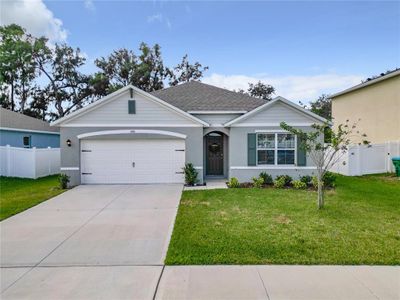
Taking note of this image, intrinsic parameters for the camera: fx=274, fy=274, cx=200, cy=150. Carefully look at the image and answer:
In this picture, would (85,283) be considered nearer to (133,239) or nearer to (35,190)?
(133,239)

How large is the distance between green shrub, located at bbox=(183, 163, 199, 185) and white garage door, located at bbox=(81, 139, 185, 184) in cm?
50

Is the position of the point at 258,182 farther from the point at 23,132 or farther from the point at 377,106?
the point at 23,132

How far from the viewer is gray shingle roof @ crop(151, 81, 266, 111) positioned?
14594 mm

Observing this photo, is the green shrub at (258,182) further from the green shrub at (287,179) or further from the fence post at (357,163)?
the fence post at (357,163)

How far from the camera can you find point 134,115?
42.6 feet

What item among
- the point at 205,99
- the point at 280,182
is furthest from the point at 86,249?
the point at 205,99

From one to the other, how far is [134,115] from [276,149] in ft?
22.7

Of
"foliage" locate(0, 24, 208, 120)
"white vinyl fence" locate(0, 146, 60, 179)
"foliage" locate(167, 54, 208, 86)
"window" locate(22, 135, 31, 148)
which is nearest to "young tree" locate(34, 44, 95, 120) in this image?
"foliage" locate(0, 24, 208, 120)

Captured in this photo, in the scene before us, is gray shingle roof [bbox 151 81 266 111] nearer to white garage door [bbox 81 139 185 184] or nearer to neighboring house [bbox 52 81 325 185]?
neighboring house [bbox 52 81 325 185]

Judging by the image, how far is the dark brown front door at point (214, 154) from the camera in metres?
15.3

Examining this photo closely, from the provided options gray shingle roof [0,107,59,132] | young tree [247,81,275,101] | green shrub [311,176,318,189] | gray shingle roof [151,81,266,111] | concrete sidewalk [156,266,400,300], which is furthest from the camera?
young tree [247,81,275,101]

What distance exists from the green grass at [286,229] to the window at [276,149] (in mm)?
2905

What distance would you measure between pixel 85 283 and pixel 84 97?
34231mm

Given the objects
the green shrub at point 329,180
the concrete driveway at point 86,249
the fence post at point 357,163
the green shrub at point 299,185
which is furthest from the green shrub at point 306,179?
the concrete driveway at point 86,249
